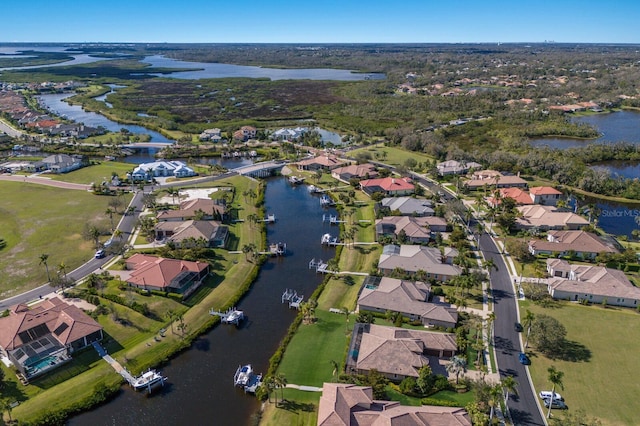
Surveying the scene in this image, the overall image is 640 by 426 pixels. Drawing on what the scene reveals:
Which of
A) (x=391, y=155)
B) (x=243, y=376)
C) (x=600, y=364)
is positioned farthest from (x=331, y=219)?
(x=391, y=155)

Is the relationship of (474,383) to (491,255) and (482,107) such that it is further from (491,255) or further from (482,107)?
(482,107)

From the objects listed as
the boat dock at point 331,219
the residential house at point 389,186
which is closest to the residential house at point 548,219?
the residential house at point 389,186

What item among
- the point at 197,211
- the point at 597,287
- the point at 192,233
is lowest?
the point at 597,287

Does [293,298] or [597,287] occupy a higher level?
[597,287]

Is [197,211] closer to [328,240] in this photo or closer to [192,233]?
[192,233]

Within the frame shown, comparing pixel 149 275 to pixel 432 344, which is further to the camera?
pixel 149 275

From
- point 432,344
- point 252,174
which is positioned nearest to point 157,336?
point 432,344

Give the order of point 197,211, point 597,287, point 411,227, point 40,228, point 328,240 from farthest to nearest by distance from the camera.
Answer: point 197,211 → point 40,228 → point 411,227 → point 328,240 → point 597,287
